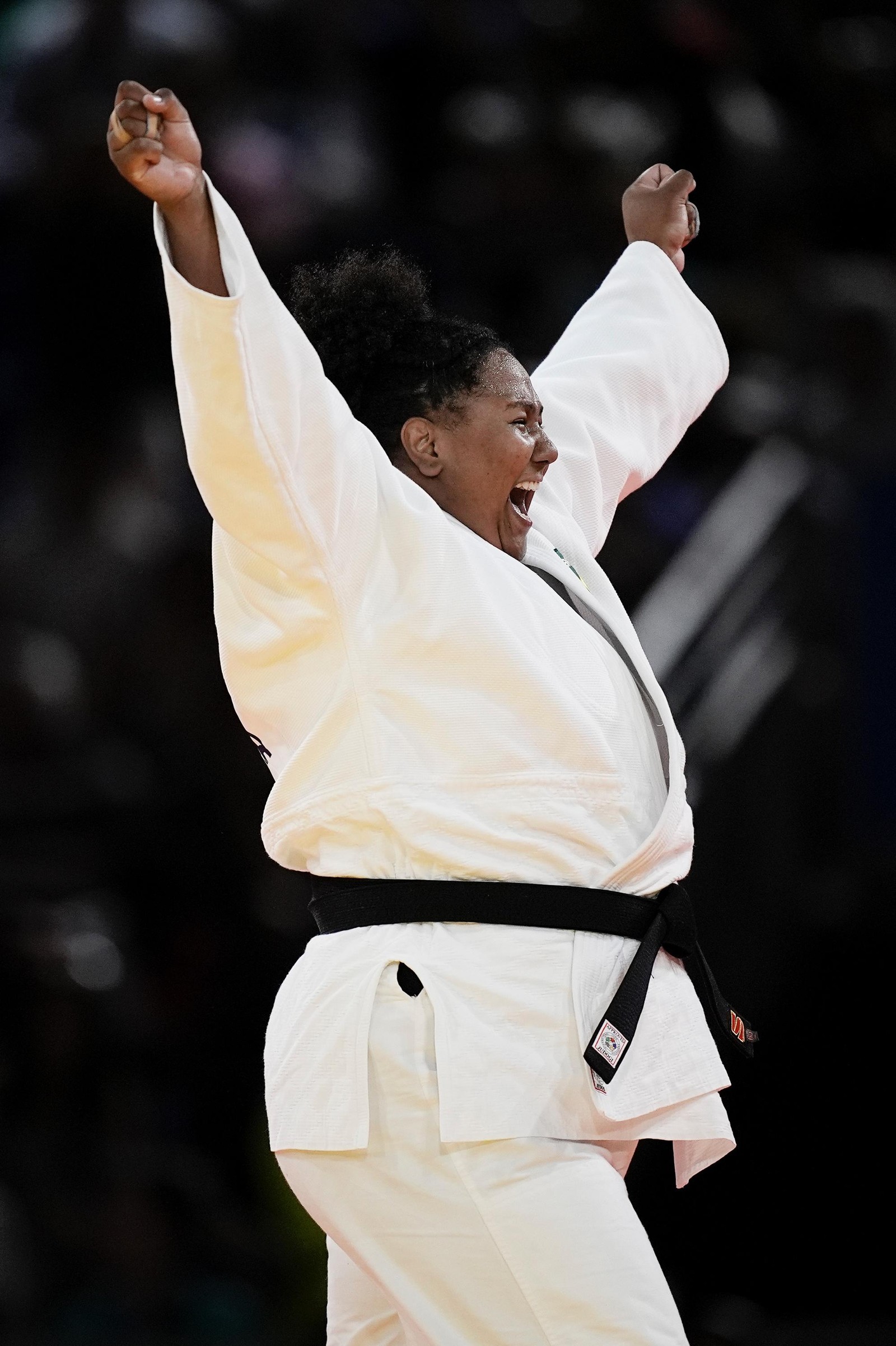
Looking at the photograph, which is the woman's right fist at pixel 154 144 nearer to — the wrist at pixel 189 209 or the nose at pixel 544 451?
the wrist at pixel 189 209

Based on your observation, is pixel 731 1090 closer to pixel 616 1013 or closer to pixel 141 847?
pixel 141 847

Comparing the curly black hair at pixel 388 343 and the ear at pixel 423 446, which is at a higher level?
the curly black hair at pixel 388 343

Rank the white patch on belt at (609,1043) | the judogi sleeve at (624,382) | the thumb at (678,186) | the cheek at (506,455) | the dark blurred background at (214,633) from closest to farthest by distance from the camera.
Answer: the white patch on belt at (609,1043)
the cheek at (506,455)
the judogi sleeve at (624,382)
the thumb at (678,186)
the dark blurred background at (214,633)

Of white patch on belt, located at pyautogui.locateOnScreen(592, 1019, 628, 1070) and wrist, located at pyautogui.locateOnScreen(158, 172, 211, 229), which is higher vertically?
wrist, located at pyautogui.locateOnScreen(158, 172, 211, 229)

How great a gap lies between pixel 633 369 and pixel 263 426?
822 mm

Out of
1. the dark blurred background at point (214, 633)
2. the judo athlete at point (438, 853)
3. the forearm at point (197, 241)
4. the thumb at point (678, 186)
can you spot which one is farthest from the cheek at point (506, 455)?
the dark blurred background at point (214, 633)

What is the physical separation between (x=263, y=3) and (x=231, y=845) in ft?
6.76

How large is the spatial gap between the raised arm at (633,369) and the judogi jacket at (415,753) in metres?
0.42

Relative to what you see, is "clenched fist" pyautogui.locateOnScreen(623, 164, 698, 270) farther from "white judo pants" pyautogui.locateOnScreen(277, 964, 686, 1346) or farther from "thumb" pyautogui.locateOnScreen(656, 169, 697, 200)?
"white judo pants" pyautogui.locateOnScreen(277, 964, 686, 1346)

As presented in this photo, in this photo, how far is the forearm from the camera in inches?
56.1

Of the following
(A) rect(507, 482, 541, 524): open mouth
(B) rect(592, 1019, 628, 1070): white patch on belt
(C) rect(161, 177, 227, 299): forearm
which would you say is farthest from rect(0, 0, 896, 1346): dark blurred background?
(C) rect(161, 177, 227, 299): forearm

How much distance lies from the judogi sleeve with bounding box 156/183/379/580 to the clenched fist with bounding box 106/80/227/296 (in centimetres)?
1

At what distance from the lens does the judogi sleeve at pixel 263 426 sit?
142cm

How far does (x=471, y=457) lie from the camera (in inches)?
68.5
